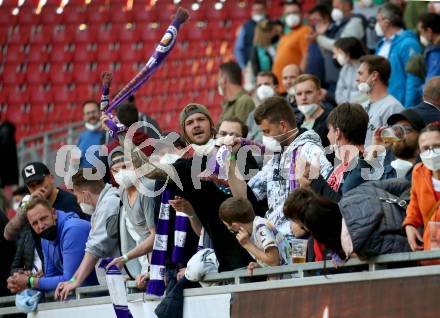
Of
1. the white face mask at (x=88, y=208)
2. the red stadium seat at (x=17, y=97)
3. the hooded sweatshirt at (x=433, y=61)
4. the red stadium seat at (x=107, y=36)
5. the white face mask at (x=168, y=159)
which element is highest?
the red stadium seat at (x=107, y=36)

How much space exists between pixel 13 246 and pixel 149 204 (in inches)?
68.7

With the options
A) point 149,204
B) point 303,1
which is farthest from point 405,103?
point 303,1

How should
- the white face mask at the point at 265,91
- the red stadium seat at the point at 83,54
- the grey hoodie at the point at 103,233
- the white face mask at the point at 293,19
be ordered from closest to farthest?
the grey hoodie at the point at 103,233 → the white face mask at the point at 265,91 → the white face mask at the point at 293,19 → the red stadium seat at the point at 83,54

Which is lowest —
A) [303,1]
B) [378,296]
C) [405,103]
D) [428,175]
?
[378,296]

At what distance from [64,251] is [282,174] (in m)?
1.86

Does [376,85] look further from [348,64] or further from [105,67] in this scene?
[105,67]

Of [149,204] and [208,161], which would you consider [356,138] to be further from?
[149,204]

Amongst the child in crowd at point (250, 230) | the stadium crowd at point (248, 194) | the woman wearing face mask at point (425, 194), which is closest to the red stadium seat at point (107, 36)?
the stadium crowd at point (248, 194)

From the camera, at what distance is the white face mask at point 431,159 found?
626 centimetres

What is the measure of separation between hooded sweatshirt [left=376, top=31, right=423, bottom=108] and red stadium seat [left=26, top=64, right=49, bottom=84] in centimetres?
801

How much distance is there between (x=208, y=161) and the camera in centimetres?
736

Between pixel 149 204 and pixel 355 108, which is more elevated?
pixel 355 108

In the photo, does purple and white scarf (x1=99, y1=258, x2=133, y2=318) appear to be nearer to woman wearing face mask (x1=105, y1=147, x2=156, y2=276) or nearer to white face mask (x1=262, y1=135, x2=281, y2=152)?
woman wearing face mask (x1=105, y1=147, x2=156, y2=276)

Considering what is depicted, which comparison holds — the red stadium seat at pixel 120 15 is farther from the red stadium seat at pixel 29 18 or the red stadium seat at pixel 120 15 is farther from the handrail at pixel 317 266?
the handrail at pixel 317 266
